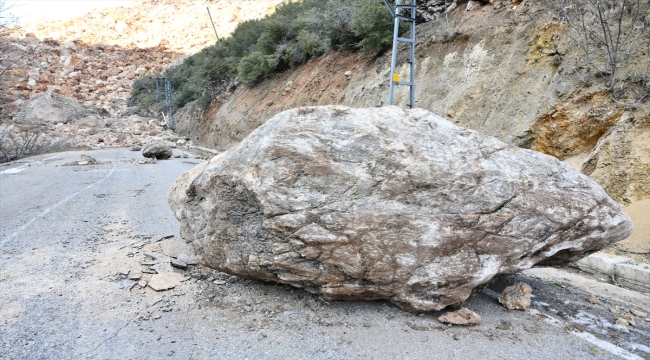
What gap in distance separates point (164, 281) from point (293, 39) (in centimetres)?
1750

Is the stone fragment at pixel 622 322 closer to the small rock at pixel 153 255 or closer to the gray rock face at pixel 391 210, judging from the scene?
the gray rock face at pixel 391 210

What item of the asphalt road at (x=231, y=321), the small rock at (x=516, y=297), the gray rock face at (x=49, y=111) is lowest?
the asphalt road at (x=231, y=321)

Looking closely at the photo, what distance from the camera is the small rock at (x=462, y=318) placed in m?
2.83

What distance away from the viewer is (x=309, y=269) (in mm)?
2900

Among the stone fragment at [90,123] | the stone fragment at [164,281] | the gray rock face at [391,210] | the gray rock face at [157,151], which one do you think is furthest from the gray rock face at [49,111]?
the gray rock face at [391,210]

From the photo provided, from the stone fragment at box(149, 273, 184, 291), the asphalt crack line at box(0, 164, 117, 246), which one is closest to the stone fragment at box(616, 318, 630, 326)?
the stone fragment at box(149, 273, 184, 291)

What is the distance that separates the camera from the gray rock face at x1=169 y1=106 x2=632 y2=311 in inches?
109

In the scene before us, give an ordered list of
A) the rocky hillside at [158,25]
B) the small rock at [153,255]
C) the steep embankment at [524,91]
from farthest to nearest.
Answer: the rocky hillside at [158,25], the steep embankment at [524,91], the small rock at [153,255]

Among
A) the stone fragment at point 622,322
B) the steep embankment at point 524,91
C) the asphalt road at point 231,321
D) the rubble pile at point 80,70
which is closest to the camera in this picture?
the asphalt road at point 231,321

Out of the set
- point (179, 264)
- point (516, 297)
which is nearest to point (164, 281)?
point (179, 264)

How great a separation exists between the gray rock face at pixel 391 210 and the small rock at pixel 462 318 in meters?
0.10

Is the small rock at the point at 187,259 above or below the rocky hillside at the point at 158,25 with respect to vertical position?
below

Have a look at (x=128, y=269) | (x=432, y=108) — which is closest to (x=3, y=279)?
(x=128, y=269)

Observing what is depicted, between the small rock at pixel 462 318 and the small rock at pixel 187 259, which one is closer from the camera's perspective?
the small rock at pixel 462 318
